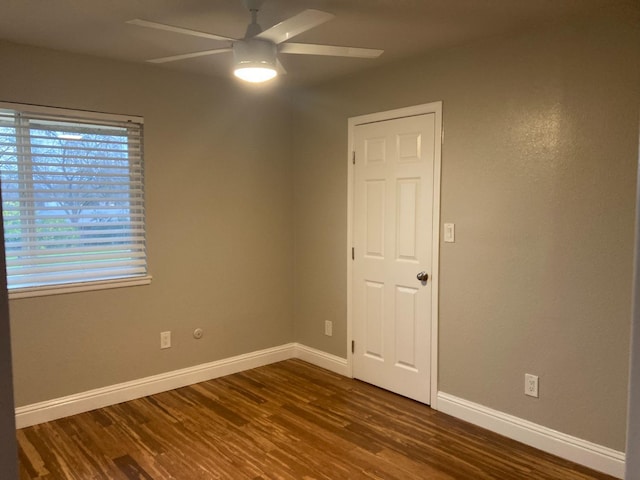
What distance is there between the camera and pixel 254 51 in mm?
2193

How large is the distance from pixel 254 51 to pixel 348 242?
1.98 meters

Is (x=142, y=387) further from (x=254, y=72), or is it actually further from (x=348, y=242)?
(x=254, y=72)

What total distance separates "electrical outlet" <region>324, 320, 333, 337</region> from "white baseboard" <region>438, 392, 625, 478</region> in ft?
3.73

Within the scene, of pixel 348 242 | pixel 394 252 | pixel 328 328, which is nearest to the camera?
pixel 394 252

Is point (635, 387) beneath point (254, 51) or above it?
beneath

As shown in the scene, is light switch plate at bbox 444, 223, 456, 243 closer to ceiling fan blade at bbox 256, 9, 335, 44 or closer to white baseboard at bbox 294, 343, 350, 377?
white baseboard at bbox 294, 343, 350, 377

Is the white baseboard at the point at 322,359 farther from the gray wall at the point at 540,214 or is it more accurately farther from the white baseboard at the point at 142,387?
the gray wall at the point at 540,214

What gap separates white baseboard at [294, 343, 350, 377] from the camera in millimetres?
3975

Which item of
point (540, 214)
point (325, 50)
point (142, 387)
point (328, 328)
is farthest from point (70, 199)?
point (540, 214)

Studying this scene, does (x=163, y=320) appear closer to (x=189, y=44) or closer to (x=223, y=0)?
(x=189, y=44)

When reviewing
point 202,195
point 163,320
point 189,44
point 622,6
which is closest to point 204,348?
point 163,320

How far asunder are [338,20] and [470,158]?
46.6 inches

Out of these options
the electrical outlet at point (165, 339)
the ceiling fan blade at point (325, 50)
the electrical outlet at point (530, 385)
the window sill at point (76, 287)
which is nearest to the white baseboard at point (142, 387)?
the electrical outlet at point (165, 339)

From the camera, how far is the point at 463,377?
3.12 meters
